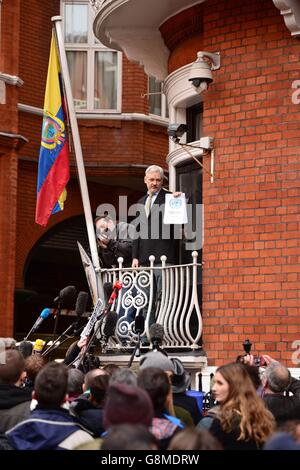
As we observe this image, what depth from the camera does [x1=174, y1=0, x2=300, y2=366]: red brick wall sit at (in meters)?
11.8

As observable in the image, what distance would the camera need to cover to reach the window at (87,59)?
2384 centimetres

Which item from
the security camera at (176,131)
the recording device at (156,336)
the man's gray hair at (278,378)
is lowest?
the man's gray hair at (278,378)

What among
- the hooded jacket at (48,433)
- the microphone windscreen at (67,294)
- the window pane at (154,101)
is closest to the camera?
the hooded jacket at (48,433)

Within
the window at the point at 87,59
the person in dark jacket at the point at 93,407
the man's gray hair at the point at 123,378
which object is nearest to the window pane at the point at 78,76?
the window at the point at 87,59

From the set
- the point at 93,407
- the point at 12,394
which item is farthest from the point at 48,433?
the point at 12,394

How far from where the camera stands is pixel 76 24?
79.3 feet

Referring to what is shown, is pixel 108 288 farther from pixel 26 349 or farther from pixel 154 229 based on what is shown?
pixel 26 349

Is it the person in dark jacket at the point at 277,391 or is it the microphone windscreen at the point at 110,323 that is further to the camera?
the microphone windscreen at the point at 110,323

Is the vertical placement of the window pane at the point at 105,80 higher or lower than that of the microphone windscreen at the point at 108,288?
higher

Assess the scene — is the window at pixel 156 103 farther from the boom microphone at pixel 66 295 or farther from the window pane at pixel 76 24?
the boom microphone at pixel 66 295

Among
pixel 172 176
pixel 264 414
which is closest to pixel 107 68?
pixel 172 176

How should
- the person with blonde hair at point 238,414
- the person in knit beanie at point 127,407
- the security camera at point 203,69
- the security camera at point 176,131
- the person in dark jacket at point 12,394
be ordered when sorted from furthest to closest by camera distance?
the security camera at point 176,131 < the security camera at point 203,69 < the person in dark jacket at point 12,394 < the person with blonde hair at point 238,414 < the person in knit beanie at point 127,407

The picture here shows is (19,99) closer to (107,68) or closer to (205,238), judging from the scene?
(107,68)

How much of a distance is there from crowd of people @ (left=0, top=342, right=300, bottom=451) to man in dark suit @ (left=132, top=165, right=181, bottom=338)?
4.87 m
